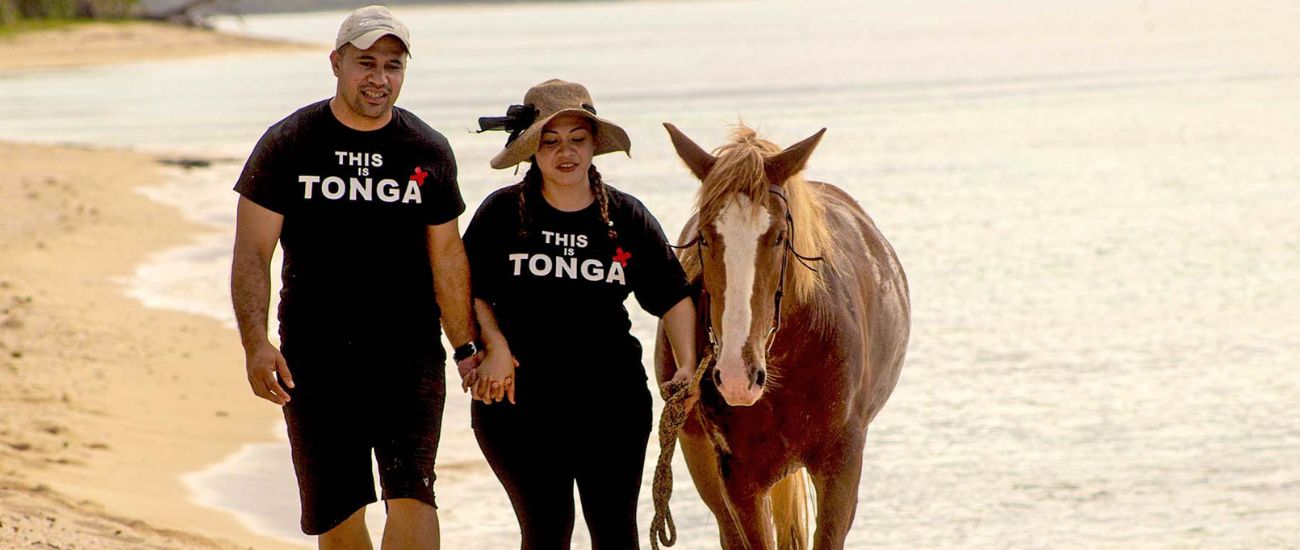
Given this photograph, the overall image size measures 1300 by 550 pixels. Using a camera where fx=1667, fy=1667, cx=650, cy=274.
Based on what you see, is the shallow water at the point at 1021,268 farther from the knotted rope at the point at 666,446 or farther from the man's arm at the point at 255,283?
the man's arm at the point at 255,283

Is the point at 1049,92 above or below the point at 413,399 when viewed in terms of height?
below

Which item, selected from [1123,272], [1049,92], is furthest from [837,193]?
[1049,92]

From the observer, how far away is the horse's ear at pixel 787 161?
183 inches

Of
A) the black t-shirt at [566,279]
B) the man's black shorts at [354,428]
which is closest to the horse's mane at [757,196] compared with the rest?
the black t-shirt at [566,279]

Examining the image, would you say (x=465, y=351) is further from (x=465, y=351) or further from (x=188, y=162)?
(x=188, y=162)

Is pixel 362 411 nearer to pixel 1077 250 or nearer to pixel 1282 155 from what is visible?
pixel 1077 250

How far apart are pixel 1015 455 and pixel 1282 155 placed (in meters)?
15.2

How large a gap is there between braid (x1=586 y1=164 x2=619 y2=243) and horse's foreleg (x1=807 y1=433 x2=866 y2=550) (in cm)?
111

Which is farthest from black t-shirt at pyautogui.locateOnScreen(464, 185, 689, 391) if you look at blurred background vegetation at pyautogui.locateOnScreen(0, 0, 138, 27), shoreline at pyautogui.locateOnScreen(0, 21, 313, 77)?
blurred background vegetation at pyautogui.locateOnScreen(0, 0, 138, 27)

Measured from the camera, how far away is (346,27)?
452 centimetres

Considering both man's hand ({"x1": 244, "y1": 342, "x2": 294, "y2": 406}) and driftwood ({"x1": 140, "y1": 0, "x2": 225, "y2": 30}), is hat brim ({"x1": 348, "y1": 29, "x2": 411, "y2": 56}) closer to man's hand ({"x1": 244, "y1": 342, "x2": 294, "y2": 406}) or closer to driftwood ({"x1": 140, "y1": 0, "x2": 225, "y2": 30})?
man's hand ({"x1": 244, "y1": 342, "x2": 294, "y2": 406})

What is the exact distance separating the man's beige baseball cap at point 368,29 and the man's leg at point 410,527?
1225 mm

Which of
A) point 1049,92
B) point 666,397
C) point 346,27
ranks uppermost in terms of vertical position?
point 346,27

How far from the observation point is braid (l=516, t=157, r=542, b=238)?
4461 mm
